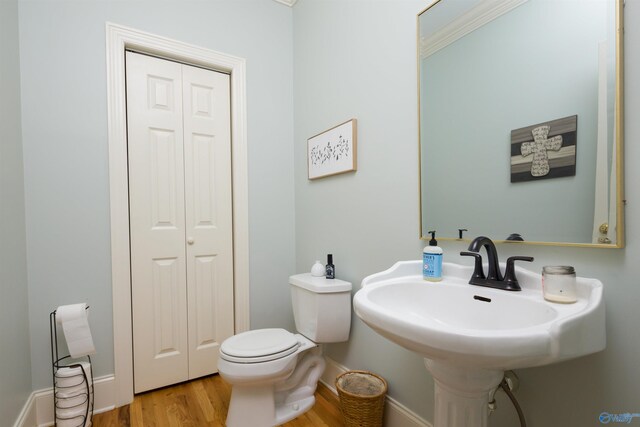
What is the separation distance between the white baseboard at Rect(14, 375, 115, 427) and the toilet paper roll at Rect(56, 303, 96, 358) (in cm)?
28

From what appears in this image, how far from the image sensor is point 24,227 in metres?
1.52

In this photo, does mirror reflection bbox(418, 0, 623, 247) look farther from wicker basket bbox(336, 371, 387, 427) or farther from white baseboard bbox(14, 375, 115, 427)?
white baseboard bbox(14, 375, 115, 427)

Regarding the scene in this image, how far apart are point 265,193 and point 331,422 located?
1440 millimetres

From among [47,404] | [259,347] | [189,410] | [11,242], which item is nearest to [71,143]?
[11,242]

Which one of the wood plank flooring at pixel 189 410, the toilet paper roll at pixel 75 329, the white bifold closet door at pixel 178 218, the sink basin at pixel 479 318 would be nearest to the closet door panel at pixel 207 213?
the white bifold closet door at pixel 178 218

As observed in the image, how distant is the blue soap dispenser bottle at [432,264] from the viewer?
44.8 inches

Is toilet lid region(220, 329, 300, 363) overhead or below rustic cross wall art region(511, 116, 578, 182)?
below

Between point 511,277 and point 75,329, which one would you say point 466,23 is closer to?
point 511,277

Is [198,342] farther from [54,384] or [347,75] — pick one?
[347,75]

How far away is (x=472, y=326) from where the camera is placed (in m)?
0.97

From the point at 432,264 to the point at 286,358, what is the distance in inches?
33.9

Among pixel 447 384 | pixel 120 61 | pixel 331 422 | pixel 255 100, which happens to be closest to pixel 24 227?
pixel 120 61

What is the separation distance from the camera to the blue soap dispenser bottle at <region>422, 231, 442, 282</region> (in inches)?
44.8

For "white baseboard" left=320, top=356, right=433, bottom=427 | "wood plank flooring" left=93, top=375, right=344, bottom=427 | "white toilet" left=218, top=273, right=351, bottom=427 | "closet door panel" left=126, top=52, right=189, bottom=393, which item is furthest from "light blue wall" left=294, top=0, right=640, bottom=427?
"closet door panel" left=126, top=52, right=189, bottom=393
